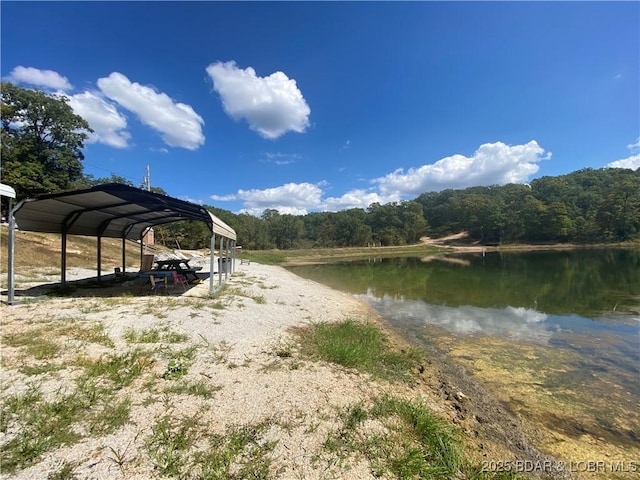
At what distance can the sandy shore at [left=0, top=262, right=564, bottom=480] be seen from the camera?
2436 millimetres

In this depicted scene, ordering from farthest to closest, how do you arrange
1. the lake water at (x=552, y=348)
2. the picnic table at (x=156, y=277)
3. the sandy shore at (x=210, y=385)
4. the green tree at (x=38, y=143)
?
the green tree at (x=38, y=143) → the picnic table at (x=156, y=277) → the lake water at (x=552, y=348) → the sandy shore at (x=210, y=385)

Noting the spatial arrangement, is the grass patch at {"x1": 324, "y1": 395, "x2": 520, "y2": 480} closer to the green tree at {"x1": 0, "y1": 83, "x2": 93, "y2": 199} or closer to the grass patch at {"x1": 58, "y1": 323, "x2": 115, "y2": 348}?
the grass patch at {"x1": 58, "y1": 323, "x2": 115, "y2": 348}

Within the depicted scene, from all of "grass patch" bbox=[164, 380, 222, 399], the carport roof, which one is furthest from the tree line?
"grass patch" bbox=[164, 380, 222, 399]

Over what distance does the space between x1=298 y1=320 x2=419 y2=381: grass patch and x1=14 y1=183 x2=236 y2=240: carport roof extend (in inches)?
184

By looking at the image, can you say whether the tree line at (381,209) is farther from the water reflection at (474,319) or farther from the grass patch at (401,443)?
the grass patch at (401,443)

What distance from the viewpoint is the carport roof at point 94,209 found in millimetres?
7547

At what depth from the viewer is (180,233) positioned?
120ft

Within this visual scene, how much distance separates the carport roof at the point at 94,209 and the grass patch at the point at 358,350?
4.68 m

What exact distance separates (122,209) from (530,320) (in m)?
13.5

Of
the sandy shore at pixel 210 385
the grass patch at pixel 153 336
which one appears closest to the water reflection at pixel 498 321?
the sandy shore at pixel 210 385

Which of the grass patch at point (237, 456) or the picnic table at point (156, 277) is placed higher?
the picnic table at point (156, 277)

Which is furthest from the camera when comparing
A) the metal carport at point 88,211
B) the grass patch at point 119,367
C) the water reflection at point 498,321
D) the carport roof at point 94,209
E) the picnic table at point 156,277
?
the picnic table at point 156,277

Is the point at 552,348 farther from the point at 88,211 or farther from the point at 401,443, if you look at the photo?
the point at 88,211

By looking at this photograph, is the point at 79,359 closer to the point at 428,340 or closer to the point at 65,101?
the point at 428,340
